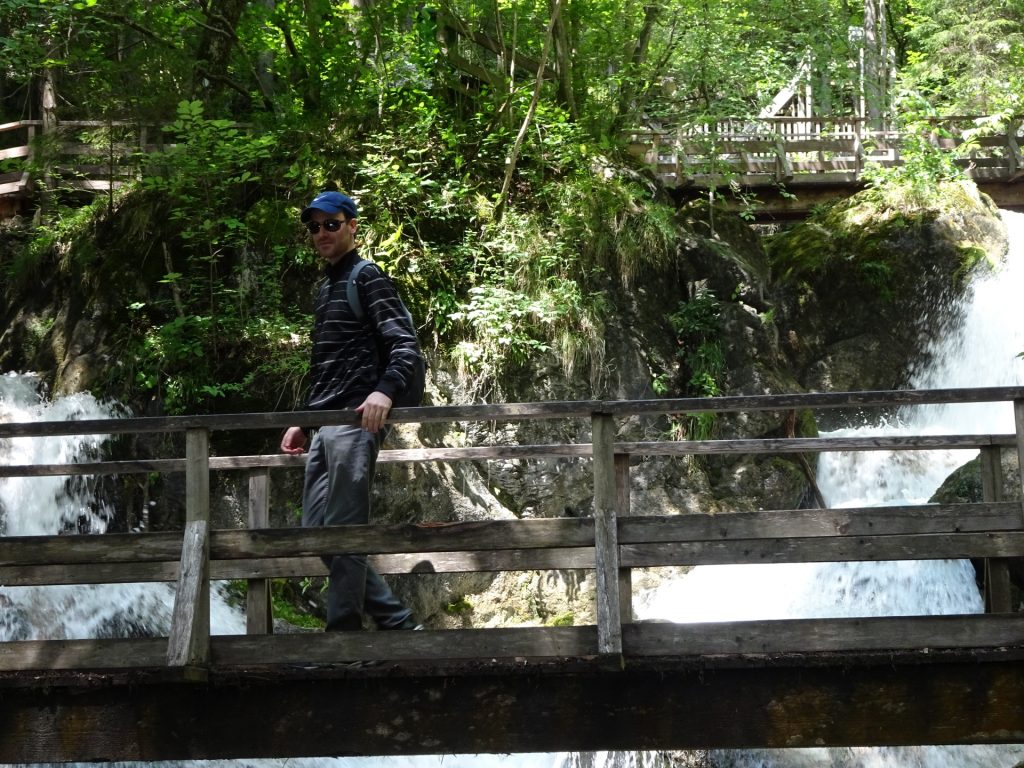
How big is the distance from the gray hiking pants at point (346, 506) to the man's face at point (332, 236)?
80cm

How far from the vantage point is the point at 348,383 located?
4496 mm

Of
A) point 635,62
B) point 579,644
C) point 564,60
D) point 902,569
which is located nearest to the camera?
point 579,644

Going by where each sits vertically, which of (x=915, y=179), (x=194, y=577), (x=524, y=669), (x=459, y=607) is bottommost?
(x=459, y=607)

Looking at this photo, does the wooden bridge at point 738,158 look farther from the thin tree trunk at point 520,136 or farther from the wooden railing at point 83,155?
the thin tree trunk at point 520,136

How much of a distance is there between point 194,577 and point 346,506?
27.6 inches

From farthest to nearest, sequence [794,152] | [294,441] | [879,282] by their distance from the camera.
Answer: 1. [794,152]
2. [879,282]
3. [294,441]

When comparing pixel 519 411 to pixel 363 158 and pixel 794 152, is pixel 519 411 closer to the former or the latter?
pixel 363 158

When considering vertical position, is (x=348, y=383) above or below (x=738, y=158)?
below

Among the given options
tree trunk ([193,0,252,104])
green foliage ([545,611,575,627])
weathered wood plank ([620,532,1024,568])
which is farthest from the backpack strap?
tree trunk ([193,0,252,104])

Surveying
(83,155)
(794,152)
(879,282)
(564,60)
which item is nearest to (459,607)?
(564,60)

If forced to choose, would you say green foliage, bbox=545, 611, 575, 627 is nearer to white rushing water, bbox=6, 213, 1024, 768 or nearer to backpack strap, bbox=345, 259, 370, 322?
white rushing water, bbox=6, 213, 1024, 768

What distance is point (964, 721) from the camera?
14.4 ft

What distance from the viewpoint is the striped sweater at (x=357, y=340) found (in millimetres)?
4441

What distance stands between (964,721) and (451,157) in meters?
9.46
